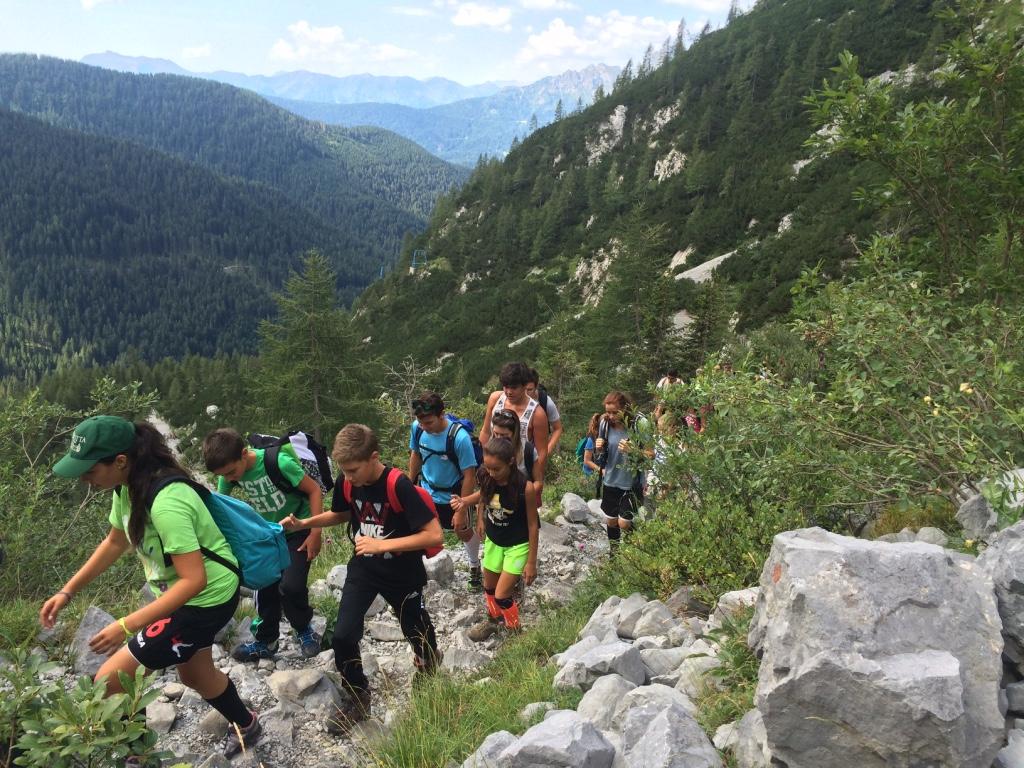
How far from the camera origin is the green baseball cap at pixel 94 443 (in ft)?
8.13

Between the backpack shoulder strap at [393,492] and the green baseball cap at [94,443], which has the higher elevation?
the green baseball cap at [94,443]

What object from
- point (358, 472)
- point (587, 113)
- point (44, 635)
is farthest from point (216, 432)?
point (587, 113)

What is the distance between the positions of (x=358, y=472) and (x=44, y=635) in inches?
106

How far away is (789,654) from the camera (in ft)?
6.78

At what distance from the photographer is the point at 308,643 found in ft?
13.8

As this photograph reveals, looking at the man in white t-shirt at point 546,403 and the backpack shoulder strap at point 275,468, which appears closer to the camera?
the backpack shoulder strap at point 275,468

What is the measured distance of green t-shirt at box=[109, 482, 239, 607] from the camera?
2553 millimetres

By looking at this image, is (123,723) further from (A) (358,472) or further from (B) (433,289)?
(B) (433,289)

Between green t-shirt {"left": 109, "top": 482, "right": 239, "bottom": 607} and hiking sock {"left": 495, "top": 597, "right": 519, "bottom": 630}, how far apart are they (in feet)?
7.33

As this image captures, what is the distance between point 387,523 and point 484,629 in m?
1.61

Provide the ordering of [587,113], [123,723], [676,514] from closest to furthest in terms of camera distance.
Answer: [123,723], [676,514], [587,113]

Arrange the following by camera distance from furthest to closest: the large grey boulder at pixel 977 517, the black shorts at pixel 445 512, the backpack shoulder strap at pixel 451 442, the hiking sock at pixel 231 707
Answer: the black shorts at pixel 445 512 < the backpack shoulder strap at pixel 451 442 < the hiking sock at pixel 231 707 < the large grey boulder at pixel 977 517

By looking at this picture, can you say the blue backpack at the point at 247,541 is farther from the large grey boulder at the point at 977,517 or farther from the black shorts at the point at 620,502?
the large grey boulder at the point at 977,517

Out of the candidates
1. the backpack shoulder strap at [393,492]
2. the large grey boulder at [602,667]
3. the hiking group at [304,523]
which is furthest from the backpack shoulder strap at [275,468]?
the large grey boulder at [602,667]
